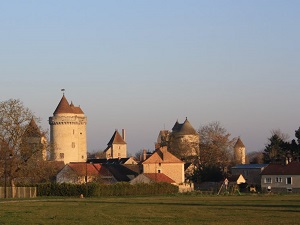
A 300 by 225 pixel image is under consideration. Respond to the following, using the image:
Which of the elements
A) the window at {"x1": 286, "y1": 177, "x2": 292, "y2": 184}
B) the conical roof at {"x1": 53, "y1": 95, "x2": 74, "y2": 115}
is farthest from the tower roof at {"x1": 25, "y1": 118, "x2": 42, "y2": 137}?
the conical roof at {"x1": 53, "y1": 95, "x2": 74, "y2": 115}

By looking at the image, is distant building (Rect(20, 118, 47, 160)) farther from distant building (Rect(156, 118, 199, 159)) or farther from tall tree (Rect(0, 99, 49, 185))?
distant building (Rect(156, 118, 199, 159))

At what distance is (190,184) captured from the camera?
111m

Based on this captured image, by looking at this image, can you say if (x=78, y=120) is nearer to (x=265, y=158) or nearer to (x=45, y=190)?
(x=265, y=158)

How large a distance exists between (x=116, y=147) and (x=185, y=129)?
2950 cm

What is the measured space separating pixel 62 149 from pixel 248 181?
44664 millimetres

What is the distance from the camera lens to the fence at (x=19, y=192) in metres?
80.1

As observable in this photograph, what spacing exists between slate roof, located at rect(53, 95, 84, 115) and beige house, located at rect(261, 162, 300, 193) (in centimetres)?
5812

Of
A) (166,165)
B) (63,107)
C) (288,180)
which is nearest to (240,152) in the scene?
(63,107)

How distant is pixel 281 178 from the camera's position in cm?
10369

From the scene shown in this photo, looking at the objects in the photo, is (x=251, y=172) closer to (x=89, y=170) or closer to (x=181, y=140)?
Answer: (x=89, y=170)

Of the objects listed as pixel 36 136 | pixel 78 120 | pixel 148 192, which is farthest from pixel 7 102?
pixel 78 120

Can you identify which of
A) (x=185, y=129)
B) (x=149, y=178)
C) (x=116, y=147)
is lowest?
(x=149, y=178)

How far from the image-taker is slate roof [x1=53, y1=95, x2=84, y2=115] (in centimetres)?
14975

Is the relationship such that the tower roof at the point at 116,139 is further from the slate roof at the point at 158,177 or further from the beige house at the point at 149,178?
the beige house at the point at 149,178
